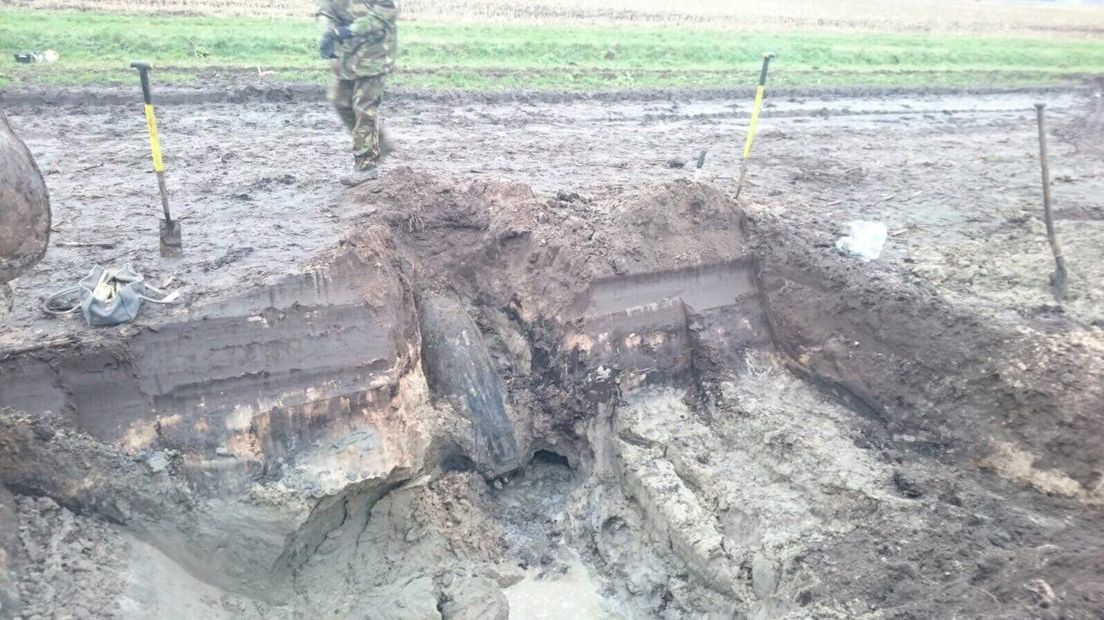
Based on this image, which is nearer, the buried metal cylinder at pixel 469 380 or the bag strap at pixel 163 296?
the bag strap at pixel 163 296

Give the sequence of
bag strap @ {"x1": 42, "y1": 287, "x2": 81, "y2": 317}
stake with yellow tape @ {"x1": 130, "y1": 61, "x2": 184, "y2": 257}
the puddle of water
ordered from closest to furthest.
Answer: bag strap @ {"x1": 42, "y1": 287, "x2": 81, "y2": 317} → the puddle of water → stake with yellow tape @ {"x1": 130, "y1": 61, "x2": 184, "y2": 257}

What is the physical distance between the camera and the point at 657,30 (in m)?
17.4

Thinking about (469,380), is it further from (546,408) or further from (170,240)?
(170,240)

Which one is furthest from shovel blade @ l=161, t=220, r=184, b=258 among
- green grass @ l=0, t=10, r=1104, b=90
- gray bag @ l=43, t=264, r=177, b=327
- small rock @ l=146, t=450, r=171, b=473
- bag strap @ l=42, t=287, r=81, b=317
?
green grass @ l=0, t=10, r=1104, b=90

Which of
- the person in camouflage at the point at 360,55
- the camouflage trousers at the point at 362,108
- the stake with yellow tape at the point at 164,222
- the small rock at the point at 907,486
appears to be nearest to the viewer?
the small rock at the point at 907,486

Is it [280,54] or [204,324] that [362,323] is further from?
[280,54]

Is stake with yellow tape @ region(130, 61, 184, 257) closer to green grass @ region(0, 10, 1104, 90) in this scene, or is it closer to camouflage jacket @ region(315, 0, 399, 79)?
camouflage jacket @ region(315, 0, 399, 79)

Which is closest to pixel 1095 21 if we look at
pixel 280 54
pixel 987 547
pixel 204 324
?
pixel 280 54

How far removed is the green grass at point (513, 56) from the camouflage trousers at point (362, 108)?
13.4ft

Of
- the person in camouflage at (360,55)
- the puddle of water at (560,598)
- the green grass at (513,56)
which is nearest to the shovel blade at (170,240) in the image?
the person in camouflage at (360,55)

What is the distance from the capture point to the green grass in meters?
11.0

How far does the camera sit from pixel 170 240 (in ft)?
17.3

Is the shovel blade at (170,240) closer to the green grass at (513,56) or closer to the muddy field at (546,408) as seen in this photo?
the muddy field at (546,408)

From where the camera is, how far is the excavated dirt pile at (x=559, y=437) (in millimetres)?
4137
